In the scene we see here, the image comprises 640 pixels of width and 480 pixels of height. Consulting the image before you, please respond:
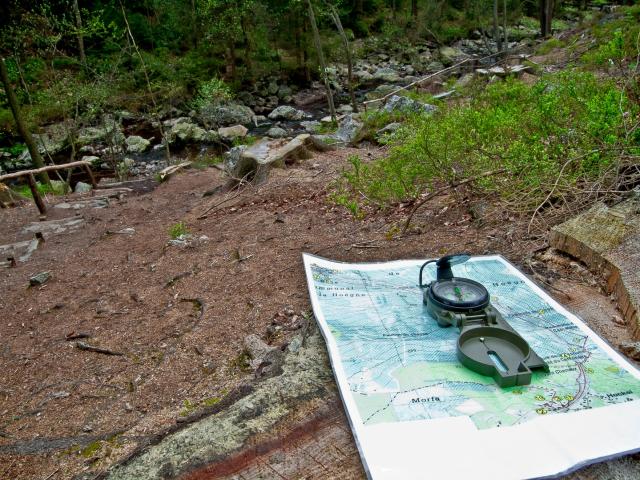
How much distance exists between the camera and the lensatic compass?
1.73 m

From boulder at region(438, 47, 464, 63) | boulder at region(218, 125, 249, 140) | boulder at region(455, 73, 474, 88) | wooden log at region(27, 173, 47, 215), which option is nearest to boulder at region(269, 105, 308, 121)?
boulder at region(218, 125, 249, 140)

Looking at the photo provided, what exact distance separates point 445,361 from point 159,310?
230cm

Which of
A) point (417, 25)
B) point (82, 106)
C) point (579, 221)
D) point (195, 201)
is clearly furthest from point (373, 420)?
point (417, 25)

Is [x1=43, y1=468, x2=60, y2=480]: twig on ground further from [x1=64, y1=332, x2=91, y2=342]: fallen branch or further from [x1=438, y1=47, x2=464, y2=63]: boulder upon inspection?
[x1=438, y1=47, x2=464, y2=63]: boulder

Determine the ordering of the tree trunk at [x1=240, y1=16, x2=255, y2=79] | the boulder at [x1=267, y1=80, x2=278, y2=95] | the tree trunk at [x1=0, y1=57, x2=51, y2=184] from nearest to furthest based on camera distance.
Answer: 1. the tree trunk at [x1=0, y1=57, x2=51, y2=184]
2. the tree trunk at [x1=240, y1=16, x2=255, y2=79]
3. the boulder at [x1=267, y1=80, x2=278, y2=95]

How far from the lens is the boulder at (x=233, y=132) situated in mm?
15508

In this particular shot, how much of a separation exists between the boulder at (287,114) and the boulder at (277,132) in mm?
1876

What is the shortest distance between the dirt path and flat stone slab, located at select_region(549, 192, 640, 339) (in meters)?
0.11

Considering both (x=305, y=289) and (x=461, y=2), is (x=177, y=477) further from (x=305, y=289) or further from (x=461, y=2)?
(x=461, y=2)

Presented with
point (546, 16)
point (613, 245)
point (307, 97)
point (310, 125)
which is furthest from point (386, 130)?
point (546, 16)

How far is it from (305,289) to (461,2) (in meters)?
30.8

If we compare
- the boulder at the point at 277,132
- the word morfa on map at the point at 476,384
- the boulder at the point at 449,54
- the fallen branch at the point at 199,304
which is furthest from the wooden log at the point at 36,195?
the boulder at the point at 449,54

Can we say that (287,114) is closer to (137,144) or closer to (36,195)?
(137,144)

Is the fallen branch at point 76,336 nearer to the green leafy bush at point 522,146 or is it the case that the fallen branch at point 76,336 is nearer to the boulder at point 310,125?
the green leafy bush at point 522,146
